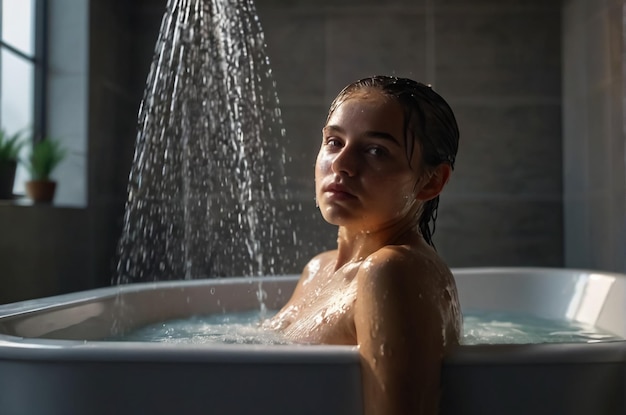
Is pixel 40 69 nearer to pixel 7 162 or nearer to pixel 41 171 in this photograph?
pixel 41 171

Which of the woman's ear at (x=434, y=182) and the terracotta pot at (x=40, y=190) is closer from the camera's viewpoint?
the woman's ear at (x=434, y=182)

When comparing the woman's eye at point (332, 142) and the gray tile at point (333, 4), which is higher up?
the gray tile at point (333, 4)

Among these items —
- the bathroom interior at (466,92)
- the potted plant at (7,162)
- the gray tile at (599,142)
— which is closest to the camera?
the potted plant at (7,162)

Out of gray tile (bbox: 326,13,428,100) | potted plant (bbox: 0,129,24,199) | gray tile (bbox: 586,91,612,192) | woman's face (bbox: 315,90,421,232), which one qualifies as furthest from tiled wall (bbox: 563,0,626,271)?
potted plant (bbox: 0,129,24,199)

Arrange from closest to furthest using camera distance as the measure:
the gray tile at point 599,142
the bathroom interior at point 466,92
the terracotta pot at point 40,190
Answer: the terracotta pot at point 40,190 < the gray tile at point 599,142 < the bathroom interior at point 466,92

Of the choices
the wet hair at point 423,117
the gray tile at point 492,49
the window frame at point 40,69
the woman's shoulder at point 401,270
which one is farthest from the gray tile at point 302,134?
the woman's shoulder at point 401,270

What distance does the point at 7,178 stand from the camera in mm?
2393

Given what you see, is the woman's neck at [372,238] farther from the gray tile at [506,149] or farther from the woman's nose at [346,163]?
the gray tile at [506,149]

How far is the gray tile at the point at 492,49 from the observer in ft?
10.9

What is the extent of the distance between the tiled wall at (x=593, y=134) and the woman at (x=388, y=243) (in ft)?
6.05

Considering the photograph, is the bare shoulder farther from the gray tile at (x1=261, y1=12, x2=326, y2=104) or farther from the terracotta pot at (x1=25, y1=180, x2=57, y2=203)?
the gray tile at (x1=261, y1=12, x2=326, y2=104)

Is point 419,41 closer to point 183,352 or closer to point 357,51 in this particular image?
point 357,51

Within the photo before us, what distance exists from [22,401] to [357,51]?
266 cm

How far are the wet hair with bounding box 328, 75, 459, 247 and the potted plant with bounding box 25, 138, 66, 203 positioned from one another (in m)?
1.79
